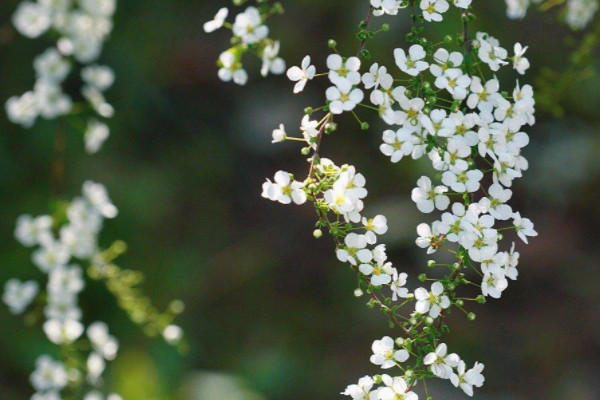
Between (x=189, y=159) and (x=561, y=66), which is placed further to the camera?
(x=189, y=159)

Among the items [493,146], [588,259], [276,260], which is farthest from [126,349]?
[493,146]

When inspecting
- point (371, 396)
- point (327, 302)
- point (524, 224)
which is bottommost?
point (371, 396)

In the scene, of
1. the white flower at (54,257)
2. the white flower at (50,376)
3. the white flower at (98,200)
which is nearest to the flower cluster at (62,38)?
the white flower at (98,200)

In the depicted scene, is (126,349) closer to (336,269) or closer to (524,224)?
(336,269)

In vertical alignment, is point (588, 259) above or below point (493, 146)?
above

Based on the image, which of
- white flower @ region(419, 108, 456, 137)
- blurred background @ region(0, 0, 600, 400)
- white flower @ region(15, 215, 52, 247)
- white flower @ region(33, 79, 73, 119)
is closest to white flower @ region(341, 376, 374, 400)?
white flower @ region(419, 108, 456, 137)

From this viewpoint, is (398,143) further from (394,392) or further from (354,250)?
(394,392)

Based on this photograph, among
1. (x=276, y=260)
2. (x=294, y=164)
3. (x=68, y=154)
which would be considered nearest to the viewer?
(x=68, y=154)

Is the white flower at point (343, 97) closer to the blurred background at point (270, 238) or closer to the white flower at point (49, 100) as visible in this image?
the white flower at point (49, 100)
